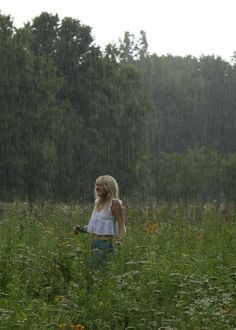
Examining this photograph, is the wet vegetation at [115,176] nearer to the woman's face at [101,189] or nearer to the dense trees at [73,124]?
the dense trees at [73,124]

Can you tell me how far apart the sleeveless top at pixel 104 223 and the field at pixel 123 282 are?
0.33m

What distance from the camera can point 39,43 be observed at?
1848 inches

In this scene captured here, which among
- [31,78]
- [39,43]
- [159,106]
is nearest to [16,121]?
[31,78]

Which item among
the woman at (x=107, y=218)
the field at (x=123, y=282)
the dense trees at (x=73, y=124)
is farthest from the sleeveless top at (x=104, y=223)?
the dense trees at (x=73, y=124)

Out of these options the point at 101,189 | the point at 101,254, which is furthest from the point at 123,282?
the point at 101,189

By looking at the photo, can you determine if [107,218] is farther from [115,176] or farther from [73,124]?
[115,176]

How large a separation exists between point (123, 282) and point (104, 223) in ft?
4.36

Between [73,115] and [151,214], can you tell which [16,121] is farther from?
[151,214]

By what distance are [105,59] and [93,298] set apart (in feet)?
137

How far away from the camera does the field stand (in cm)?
698

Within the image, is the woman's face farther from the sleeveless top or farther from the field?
the field

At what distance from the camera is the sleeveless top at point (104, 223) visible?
898 centimetres

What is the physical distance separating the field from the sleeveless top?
1.08 ft

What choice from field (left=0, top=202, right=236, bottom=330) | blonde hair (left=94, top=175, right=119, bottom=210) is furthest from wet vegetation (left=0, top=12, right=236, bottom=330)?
blonde hair (left=94, top=175, right=119, bottom=210)
